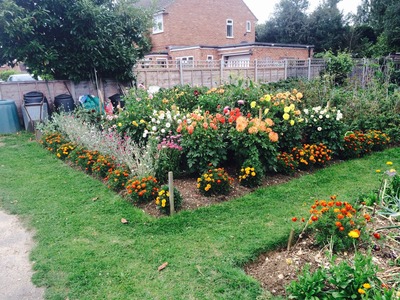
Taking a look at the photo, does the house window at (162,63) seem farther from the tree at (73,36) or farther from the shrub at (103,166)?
the shrub at (103,166)

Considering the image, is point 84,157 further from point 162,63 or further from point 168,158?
point 162,63

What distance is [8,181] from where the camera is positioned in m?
5.54

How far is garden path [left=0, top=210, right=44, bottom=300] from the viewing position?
2.82 metres

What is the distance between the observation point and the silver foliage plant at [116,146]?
4727mm

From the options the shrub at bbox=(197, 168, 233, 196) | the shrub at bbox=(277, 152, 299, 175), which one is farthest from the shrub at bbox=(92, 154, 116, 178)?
the shrub at bbox=(277, 152, 299, 175)

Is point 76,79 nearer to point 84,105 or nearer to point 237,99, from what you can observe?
point 84,105

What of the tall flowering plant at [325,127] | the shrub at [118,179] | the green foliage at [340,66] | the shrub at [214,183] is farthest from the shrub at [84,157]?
the green foliage at [340,66]

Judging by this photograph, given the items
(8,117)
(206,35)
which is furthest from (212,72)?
(206,35)

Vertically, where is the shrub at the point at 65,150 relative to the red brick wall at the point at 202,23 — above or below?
below

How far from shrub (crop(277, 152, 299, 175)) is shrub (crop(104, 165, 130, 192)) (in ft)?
7.97

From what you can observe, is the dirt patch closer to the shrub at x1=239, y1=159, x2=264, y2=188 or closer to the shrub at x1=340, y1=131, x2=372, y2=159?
the shrub at x1=239, y1=159, x2=264, y2=188

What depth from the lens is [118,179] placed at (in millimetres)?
4754

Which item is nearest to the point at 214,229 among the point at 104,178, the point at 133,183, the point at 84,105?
the point at 133,183

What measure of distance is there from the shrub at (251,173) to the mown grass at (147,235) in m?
0.24
